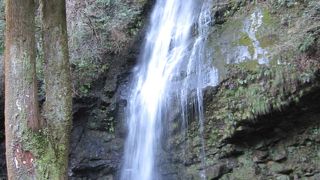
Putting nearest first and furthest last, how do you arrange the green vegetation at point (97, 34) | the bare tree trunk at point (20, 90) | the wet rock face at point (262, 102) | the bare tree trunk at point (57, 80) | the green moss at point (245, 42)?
the bare tree trunk at point (20, 90) → the bare tree trunk at point (57, 80) → the wet rock face at point (262, 102) → the green moss at point (245, 42) → the green vegetation at point (97, 34)

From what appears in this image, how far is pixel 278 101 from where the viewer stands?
617cm

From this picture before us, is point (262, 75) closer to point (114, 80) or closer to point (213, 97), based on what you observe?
point (213, 97)

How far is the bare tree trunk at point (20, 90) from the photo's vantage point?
14.6 feet

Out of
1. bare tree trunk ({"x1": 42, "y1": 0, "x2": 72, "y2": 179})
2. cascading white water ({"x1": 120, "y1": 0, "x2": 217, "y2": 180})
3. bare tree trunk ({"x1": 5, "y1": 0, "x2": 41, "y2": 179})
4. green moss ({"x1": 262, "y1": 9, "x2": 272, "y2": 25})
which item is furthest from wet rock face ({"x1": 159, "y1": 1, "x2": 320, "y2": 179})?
bare tree trunk ({"x1": 5, "y1": 0, "x2": 41, "y2": 179})

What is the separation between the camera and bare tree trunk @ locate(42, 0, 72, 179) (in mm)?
4750

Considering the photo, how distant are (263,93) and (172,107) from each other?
75.3 inches

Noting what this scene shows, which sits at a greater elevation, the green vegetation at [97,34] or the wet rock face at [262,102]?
the green vegetation at [97,34]

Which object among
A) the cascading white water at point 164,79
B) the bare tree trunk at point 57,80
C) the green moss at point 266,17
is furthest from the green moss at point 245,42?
the bare tree trunk at point 57,80

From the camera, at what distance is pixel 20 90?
456cm

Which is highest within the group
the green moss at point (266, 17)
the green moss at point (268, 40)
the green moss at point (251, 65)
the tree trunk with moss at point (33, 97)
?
the green moss at point (266, 17)

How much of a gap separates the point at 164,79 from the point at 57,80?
12.0ft

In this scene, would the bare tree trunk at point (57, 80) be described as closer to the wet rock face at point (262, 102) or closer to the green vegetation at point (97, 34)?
the wet rock face at point (262, 102)

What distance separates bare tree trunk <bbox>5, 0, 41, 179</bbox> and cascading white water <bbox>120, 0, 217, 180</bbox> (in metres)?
3.36

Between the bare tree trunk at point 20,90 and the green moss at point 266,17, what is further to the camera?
the green moss at point 266,17
